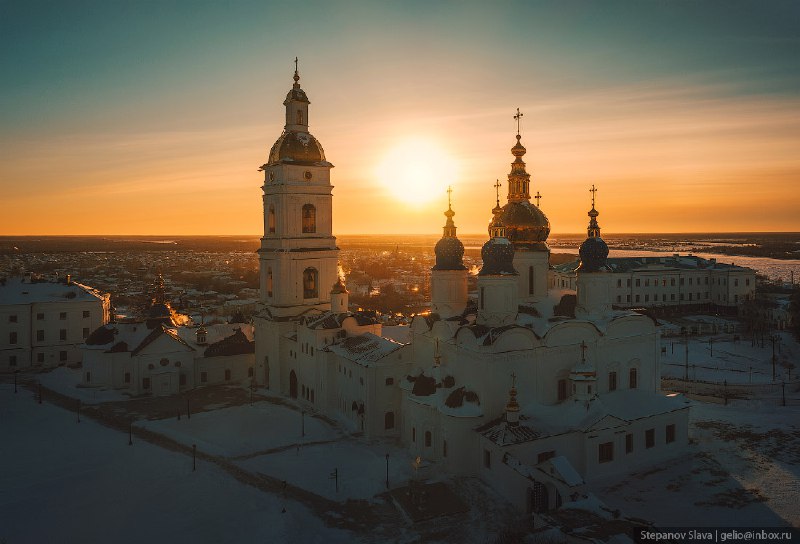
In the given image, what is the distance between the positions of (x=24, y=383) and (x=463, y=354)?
29115 mm

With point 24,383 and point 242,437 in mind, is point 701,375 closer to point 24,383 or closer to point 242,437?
point 242,437

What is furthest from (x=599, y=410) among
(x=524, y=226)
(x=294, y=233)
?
(x=294, y=233)

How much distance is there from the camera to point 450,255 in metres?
25.7

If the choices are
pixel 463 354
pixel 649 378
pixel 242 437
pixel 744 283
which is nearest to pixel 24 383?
pixel 242 437

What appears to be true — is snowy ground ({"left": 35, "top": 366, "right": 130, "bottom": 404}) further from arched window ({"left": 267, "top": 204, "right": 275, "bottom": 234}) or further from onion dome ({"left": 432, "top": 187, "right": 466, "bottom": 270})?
onion dome ({"left": 432, "top": 187, "right": 466, "bottom": 270})

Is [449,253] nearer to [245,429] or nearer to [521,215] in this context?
[521,215]

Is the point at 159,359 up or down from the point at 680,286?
down

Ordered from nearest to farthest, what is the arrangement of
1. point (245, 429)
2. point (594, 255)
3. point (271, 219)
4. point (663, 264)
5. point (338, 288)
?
point (594, 255)
point (245, 429)
point (338, 288)
point (271, 219)
point (663, 264)

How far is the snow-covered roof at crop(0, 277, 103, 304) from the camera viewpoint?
40000mm

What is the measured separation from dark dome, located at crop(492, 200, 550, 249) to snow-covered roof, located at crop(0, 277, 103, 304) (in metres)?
32.9

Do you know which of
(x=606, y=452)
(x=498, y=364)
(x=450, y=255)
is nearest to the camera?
(x=606, y=452)

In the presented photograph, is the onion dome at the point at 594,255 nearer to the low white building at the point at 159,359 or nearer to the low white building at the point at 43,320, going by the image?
the low white building at the point at 159,359

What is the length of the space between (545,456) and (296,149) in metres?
21.1

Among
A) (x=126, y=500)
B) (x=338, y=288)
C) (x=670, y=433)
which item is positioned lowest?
(x=126, y=500)
